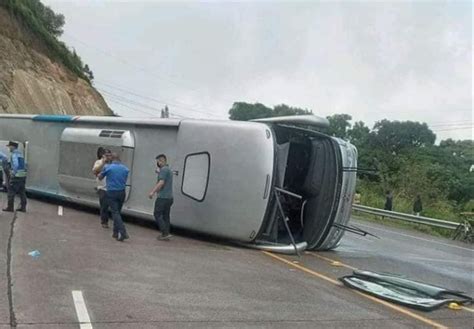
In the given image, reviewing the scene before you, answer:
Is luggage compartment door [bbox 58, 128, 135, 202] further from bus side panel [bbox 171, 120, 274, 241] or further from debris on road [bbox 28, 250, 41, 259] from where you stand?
debris on road [bbox 28, 250, 41, 259]

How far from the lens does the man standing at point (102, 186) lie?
10795 mm

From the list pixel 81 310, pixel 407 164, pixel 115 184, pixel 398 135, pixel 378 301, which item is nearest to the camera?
pixel 81 310

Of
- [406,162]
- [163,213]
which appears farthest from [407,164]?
[163,213]

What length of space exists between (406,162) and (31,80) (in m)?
25.0

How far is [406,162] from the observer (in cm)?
3975

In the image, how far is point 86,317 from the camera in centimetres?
509

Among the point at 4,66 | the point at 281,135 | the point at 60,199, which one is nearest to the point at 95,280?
the point at 281,135

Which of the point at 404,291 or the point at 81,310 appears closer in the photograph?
the point at 81,310

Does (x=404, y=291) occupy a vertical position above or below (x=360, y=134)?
below

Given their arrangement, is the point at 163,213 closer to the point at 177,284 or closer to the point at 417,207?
the point at 177,284

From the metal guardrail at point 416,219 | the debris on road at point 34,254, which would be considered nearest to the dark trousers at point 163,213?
the debris on road at point 34,254

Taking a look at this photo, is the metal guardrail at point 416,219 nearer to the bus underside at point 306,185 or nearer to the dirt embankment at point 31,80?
the bus underside at point 306,185

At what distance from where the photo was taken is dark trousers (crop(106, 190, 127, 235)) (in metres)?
9.52

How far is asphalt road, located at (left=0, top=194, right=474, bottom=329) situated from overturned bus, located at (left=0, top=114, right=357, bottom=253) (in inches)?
18.5
